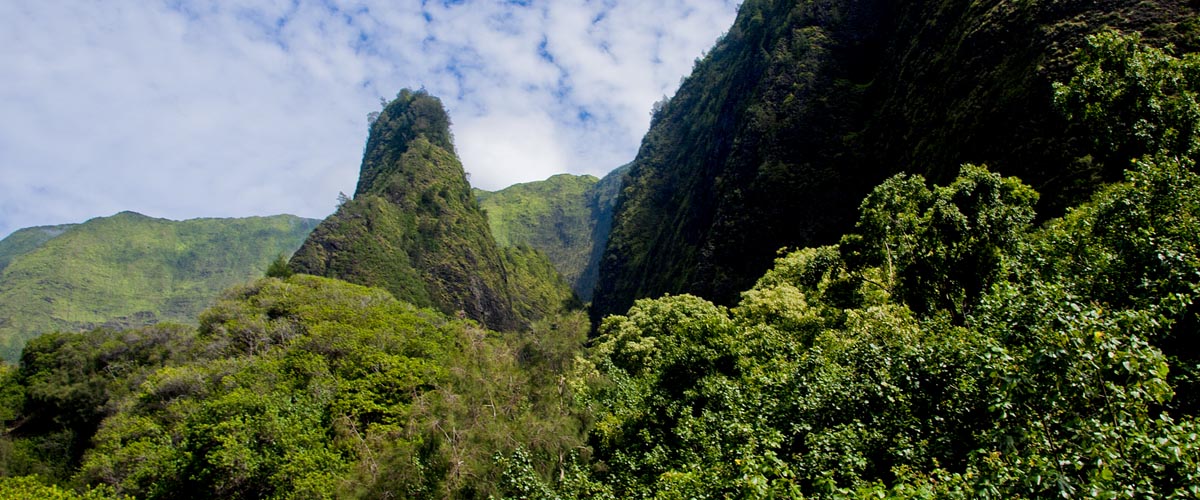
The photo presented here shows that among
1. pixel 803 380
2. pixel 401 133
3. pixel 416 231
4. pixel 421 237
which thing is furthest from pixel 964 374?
pixel 401 133

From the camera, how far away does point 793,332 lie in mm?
28375

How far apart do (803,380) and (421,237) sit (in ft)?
362

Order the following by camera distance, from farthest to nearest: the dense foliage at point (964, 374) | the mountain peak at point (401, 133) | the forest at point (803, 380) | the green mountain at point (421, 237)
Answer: the mountain peak at point (401, 133) → the green mountain at point (421, 237) → the forest at point (803, 380) → the dense foliage at point (964, 374)

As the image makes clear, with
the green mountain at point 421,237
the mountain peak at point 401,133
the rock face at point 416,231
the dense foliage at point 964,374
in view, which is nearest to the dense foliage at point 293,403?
the dense foliage at point 964,374

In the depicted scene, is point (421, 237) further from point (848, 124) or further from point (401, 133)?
point (848, 124)

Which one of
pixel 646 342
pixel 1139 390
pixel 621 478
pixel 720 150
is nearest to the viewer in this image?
pixel 1139 390

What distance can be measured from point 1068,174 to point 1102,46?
18.3 m

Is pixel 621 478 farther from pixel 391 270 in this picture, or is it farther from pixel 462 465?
pixel 391 270

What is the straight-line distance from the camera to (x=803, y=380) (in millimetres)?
13734

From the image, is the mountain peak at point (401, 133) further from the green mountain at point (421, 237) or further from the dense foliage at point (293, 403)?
the dense foliage at point (293, 403)

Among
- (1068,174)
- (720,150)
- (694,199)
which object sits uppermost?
(720,150)

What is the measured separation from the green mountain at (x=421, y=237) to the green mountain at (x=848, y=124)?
29546mm

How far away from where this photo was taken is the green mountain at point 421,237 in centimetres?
9800

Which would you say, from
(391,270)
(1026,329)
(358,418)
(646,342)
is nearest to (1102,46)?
(1026,329)
